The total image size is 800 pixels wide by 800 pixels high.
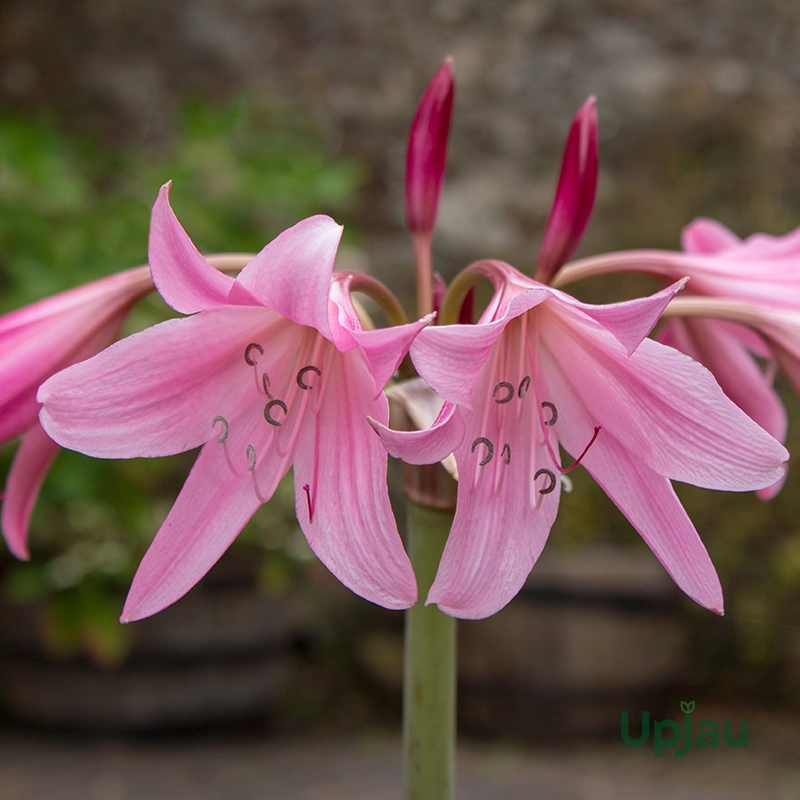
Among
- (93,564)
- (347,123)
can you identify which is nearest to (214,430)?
(93,564)

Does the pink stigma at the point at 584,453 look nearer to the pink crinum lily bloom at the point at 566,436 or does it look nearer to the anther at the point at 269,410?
the pink crinum lily bloom at the point at 566,436

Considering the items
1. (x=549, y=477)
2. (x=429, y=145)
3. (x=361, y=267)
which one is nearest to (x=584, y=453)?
(x=549, y=477)

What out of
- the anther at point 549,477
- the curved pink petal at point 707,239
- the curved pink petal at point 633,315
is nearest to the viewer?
the curved pink petal at point 633,315

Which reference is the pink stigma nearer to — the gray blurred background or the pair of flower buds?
the pair of flower buds

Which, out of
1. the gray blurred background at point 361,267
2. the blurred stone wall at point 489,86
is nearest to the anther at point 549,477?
the gray blurred background at point 361,267

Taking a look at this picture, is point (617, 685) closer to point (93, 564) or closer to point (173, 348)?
point (93, 564)

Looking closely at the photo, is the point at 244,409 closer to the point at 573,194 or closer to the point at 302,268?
the point at 302,268
